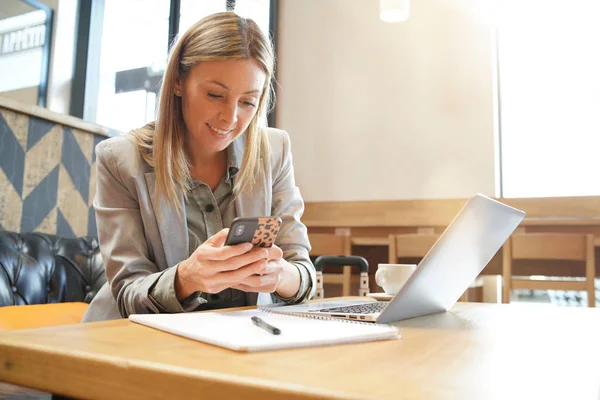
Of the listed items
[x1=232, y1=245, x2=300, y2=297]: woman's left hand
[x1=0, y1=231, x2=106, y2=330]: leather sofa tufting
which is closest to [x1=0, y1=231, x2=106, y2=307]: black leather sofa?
[x1=0, y1=231, x2=106, y2=330]: leather sofa tufting

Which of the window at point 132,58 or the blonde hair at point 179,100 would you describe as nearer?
the blonde hair at point 179,100

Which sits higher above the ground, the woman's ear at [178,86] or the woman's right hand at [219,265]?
the woman's ear at [178,86]

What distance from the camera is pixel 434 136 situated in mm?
4711

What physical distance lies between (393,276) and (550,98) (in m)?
3.96

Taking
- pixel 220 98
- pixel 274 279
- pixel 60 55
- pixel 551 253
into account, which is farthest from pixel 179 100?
pixel 551 253

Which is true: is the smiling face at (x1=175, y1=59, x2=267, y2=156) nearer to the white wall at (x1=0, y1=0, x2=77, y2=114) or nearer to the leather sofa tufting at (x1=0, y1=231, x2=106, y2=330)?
the leather sofa tufting at (x1=0, y1=231, x2=106, y2=330)

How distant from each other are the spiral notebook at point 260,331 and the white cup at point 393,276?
54cm

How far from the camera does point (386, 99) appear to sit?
16.1 ft

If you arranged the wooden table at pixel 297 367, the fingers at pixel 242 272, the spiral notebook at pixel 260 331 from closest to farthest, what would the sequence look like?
1. the wooden table at pixel 297 367
2. the spiral notebook at pixel 260 331
3. the fingers at pixel 242 272

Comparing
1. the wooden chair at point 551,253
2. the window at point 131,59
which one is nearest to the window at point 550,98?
the wooden chair at point 551,253

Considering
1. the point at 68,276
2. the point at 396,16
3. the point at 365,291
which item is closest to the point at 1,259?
the point at 68,276

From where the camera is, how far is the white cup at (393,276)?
1325 millimetres

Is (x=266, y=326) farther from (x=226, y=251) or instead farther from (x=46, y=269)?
(x=46, y=269)

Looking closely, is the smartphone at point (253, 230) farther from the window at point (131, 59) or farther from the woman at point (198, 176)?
the window at point (131, 59)
